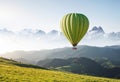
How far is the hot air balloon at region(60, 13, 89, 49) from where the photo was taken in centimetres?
4544

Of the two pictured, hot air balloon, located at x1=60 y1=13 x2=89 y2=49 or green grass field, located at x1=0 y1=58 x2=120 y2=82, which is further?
hot air balloon, located at x1=60 y1=13 x2=89 y2=49

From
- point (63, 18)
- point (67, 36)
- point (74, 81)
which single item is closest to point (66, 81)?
point (74, 81)

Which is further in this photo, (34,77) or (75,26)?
(34,77)

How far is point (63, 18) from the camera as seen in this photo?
47.8m

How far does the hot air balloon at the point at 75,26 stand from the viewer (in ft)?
149

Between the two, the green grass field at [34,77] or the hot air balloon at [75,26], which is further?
the hot air balloon at [75,26]

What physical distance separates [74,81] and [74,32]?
10315mm

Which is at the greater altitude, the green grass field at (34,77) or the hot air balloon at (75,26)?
the hot air balloon at (75,26)

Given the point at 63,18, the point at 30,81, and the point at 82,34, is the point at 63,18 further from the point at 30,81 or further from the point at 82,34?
the point at 30,81

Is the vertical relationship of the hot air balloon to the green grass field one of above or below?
above

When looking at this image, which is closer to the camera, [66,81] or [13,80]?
[13,80]

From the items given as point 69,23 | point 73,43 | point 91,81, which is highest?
point 69,23

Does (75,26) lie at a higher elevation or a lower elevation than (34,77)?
higher

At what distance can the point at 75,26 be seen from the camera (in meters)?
45.8
